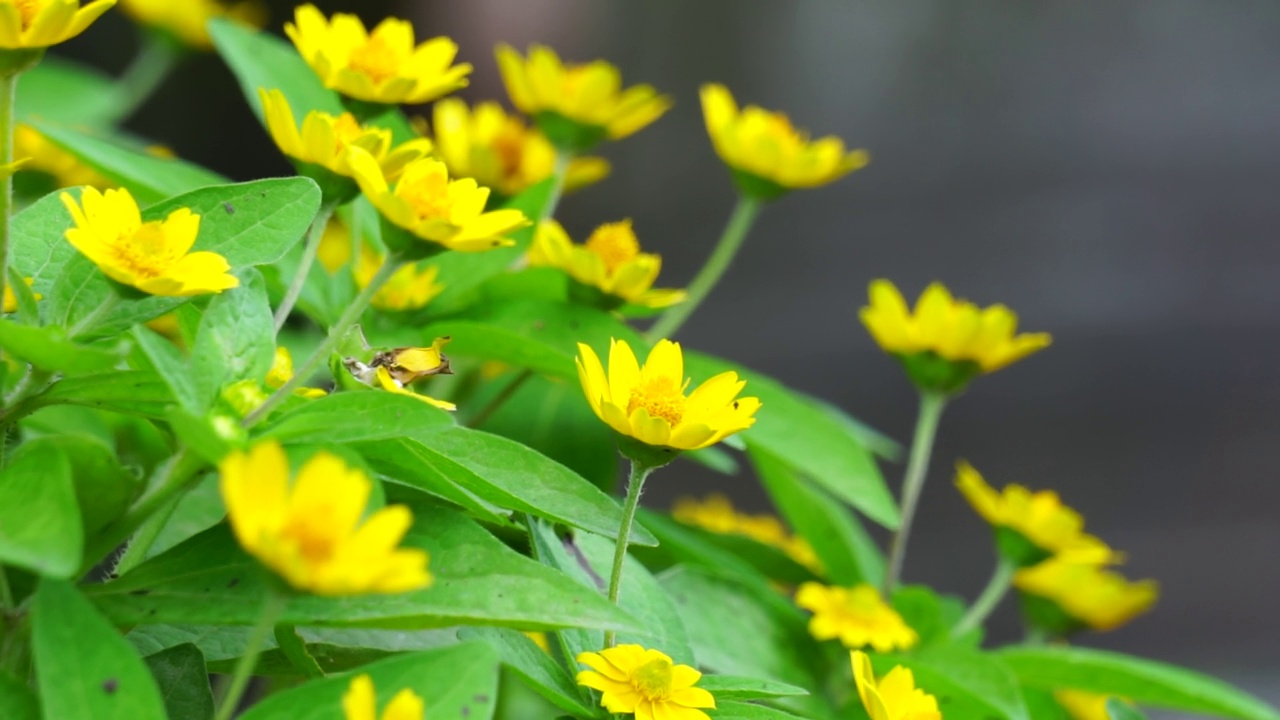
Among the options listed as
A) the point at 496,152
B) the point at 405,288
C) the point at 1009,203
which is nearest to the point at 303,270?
the point at 405,288

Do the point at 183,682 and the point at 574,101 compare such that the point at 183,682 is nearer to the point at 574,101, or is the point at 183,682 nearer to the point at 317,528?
the point at 317,528

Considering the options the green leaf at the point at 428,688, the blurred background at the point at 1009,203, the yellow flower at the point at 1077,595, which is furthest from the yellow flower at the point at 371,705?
the blurred background at the point at 1009,203

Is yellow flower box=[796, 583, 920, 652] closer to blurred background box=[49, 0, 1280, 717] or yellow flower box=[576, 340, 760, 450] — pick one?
yellow flower box=[576, 340, 760, 450]

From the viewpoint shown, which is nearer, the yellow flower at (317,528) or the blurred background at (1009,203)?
the yellow flower at (317,528)

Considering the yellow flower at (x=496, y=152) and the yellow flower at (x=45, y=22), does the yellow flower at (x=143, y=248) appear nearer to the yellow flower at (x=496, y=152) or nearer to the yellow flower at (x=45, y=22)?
the yellow flower at (x=45, y=22)

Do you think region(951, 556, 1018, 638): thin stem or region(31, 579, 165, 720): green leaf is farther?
region(951, 556, 1018, 638): thin stem

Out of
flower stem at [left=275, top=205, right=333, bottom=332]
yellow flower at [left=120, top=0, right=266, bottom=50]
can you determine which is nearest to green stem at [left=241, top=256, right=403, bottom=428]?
flower stem at [left=275, top=205, right=333, bottom=332]
